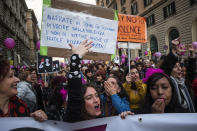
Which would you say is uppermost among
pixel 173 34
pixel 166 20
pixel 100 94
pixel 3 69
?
pixel 166 20

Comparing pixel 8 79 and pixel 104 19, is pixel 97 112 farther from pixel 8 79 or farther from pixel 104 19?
pixel 104 19

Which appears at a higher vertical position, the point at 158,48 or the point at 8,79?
the point at 158,48

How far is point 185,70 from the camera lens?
346 centimetres

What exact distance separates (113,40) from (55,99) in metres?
1.96

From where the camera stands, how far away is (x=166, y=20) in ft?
63.6

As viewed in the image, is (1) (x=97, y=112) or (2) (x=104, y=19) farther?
(2) (x=104, y=19)

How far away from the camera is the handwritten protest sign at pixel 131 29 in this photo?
385 centimetres

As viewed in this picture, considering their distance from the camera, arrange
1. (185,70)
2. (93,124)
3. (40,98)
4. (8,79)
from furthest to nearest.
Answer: (40,98) → (185,70) → (8,79) → (93,124)

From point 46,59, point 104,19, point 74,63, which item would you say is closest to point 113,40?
point 104,19

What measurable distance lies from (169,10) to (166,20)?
1.18 metres

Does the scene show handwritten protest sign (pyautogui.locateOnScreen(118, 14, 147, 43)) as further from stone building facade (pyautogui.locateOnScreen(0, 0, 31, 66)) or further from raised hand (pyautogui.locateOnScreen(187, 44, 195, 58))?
stone building facade (pyautogui.locateOnScreen(0, 0, 31, 66))

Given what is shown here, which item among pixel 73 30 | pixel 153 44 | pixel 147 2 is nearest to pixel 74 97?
pixel 73 30

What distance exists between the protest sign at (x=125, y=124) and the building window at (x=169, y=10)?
19.5 metres

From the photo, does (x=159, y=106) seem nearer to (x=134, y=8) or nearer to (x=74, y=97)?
(x=74, y=97)
